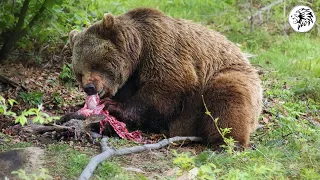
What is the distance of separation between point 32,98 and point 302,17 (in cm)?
735

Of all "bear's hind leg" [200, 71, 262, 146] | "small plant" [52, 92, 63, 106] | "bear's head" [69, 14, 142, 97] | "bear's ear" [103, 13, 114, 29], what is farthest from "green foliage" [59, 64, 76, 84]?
"bear's hind leg" [200, 71, 262, 146]

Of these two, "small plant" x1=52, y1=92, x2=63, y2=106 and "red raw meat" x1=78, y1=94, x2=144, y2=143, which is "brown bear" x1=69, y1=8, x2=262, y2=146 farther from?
"small plant" x1=52, y1=92, x2=63, y2=106

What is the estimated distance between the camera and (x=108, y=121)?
6.59 m

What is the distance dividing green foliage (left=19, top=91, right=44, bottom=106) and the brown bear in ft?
3.44

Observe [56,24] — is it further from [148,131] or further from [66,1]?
[148,131]

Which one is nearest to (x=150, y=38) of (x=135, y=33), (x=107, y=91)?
(x=135, y=33)

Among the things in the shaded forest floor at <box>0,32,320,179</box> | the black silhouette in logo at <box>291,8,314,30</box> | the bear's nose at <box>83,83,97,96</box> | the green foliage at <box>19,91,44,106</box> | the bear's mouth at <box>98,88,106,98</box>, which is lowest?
the shaded forest floor at <box>0,32,320,179</box>

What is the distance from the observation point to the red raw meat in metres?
6.55

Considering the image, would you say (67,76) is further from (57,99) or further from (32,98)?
(32,98)

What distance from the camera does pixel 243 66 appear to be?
23.7 feet

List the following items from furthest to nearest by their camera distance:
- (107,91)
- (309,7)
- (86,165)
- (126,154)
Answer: (309,7)
(107,91)
(126,154)
(86,165)

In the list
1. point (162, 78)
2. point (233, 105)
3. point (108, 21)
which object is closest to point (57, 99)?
point (108, 21)

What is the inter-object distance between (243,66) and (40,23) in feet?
9.53

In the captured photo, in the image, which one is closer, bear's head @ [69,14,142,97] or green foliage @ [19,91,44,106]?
bear's head @ [69,14,142,97]
